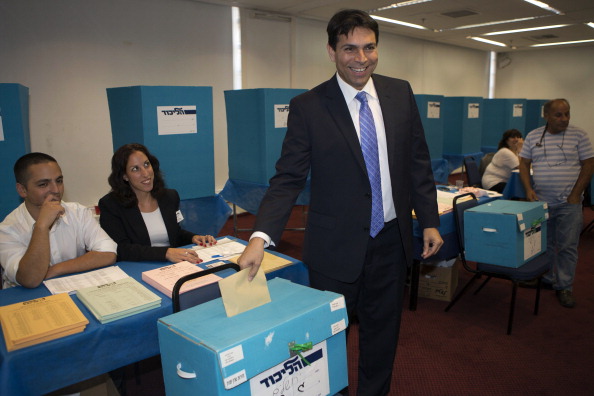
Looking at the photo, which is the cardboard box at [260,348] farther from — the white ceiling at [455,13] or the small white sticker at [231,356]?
the white ceiling at [455,13]

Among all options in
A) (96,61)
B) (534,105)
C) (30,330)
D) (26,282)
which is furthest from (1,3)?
(534,105)

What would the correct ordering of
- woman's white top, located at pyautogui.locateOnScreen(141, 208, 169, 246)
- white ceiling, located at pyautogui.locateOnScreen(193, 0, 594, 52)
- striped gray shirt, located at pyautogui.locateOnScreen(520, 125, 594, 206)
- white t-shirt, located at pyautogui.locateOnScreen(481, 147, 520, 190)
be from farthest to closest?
white ceiling, located at pyautogui.locateOnScreen(193, 0, 594, 52)
white t-shirt, located at pyautogui.locateOnScreen(481, 147, 520, 190)
striped gray shirt, located at pyautogui.locateOnScreen(520, 125, 594, 206)
woman's white top, located at pyautogui.locateOnScreen(141, 208, 169, 246)

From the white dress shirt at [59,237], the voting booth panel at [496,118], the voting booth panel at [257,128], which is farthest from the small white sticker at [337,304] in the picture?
the voting booth panel at [496,118]

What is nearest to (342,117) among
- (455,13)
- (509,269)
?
(509,269)

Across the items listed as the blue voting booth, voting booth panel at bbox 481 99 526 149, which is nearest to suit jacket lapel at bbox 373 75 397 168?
the blue voting booth

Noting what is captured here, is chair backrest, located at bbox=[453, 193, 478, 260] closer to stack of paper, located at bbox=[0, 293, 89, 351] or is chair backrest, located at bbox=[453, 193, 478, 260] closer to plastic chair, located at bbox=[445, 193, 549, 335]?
plastic chair, located at bbox=[445, 193, 549, 335]

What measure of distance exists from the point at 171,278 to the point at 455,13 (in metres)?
6.24

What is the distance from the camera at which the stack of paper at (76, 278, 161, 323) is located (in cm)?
145

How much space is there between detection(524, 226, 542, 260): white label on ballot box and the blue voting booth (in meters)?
3.12

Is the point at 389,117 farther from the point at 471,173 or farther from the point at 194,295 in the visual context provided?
the point at 471,173

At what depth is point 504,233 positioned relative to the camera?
9.10 feet

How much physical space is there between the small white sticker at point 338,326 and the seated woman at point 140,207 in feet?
3.92

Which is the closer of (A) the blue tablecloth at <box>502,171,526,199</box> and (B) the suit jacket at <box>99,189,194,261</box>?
(B) the suit jacket at <box>99,189,194,261</box>

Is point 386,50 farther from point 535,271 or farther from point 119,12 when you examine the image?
point 535,271
